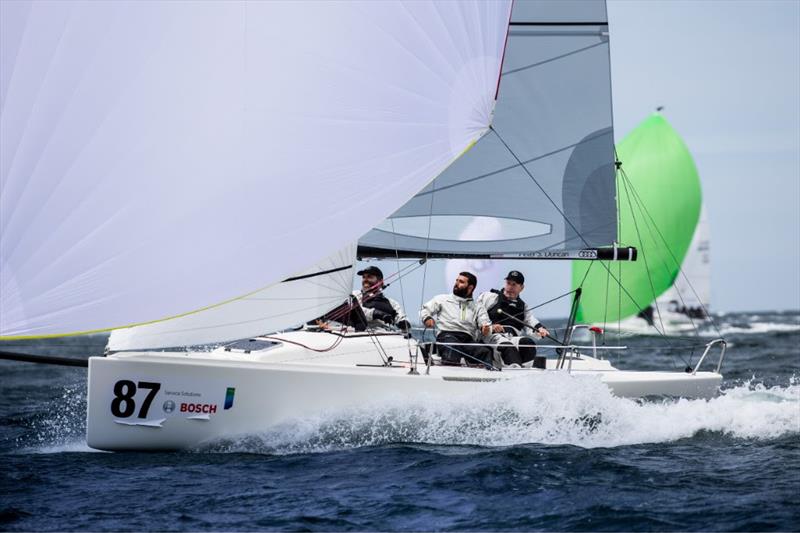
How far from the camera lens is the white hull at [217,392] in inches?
322

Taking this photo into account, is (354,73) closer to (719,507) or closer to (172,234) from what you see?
(172,234)

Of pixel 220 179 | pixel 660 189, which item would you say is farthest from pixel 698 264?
pixel 220 179

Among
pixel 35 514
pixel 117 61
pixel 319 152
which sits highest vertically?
pixel 117 61

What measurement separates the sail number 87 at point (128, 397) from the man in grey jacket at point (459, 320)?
2.41 m

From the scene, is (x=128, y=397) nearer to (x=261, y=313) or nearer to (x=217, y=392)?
(x=217, y=392)

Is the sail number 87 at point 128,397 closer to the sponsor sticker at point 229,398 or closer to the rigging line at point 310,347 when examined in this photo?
the sponsor sticker at point 229,398

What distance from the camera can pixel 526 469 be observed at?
23.9ft

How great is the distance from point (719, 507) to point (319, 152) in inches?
142

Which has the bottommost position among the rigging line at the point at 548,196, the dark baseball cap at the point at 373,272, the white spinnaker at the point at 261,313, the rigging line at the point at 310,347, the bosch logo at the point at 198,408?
the bosch logo at the point at 198,408

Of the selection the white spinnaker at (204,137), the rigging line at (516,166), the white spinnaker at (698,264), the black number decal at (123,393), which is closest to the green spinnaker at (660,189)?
the white spinnaker at (698,264)

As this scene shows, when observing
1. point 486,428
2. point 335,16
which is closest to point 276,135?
point 335,16

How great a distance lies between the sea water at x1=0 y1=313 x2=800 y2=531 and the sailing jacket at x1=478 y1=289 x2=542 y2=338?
1.26 meters

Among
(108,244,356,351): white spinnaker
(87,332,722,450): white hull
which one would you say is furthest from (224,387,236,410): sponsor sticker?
(108,244,356,351): white spinnaker

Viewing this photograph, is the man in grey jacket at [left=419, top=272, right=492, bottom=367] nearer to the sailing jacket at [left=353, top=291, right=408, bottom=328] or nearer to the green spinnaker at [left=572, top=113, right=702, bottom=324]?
the sailing jacket at [left=353, top=291, right=408, bottom=328]
